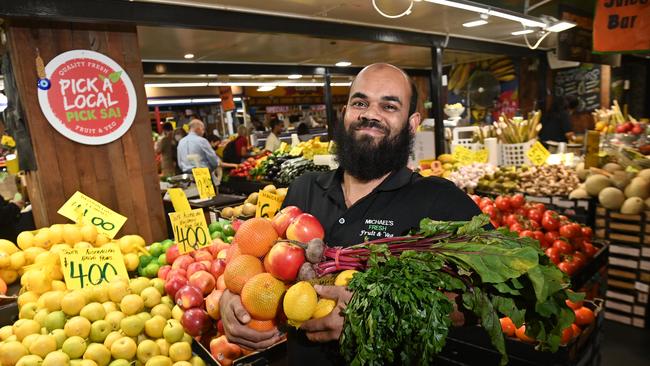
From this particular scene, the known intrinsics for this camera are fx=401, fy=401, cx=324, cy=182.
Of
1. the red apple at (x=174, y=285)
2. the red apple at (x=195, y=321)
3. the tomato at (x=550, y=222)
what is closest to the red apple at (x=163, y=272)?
the red apple at (x=174, y=285)

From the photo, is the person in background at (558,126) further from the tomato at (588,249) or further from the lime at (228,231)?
the lime at (228,231)

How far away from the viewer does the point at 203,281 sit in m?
2.08

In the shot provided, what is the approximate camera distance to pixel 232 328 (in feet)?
4.37

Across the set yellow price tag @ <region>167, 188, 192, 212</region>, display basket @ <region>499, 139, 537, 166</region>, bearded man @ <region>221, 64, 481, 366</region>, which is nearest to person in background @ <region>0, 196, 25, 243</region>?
yellow price tag @ <region>167, 188, 192, 212</region>

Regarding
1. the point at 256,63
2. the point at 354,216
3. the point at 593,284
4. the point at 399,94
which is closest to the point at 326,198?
the point at 354,216

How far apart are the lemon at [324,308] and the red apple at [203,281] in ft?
3.45

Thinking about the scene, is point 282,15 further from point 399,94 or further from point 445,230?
point 445,230

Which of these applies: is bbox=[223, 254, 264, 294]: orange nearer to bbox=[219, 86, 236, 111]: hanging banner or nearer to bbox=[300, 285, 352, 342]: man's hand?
bbox=[300, 285, 352, 342]: man's hand

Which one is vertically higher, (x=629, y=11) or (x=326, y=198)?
(x=629, y=11)

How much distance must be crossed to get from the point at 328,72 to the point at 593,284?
7065 mm

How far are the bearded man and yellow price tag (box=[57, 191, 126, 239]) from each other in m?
1.66

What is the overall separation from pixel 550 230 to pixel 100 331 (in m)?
3.36

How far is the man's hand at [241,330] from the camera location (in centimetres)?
131

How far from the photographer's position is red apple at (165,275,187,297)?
2.18m
